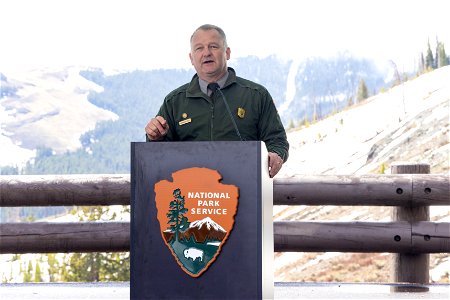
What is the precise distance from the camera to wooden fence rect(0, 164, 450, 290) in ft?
24.2

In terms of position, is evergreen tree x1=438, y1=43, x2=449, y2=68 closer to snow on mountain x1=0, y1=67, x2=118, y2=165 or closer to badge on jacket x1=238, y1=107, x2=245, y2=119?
badge on jacket x1=238, y1=107, x2=245, y2=119

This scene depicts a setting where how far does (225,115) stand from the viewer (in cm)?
462

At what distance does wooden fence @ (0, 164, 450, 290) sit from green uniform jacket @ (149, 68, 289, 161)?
110 inches

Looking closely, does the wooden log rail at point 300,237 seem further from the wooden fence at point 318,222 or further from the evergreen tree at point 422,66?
the evergreen tree at point 422,66

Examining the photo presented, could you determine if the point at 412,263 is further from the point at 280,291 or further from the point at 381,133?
the point at 381,133

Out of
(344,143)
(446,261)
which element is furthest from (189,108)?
(344,143)

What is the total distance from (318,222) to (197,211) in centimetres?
359

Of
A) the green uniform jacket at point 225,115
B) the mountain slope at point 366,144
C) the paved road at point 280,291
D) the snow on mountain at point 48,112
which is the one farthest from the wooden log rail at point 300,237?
the snow on mountain at point 48,112

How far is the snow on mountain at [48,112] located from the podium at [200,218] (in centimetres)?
8654

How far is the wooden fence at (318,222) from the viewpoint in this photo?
7.39 metres

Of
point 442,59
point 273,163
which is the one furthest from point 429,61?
point 273,163

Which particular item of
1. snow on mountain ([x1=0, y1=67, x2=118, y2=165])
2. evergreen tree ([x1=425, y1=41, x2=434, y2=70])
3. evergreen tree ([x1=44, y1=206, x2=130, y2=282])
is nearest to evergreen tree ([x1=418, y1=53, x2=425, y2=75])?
evergreen tree ([x1=425, y1=41, x2=434, y2=70])

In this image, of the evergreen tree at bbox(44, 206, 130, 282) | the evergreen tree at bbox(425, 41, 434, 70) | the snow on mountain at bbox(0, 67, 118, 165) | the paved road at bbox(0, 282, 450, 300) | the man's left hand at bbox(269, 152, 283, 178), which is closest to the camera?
the man's left hand at bbox(269, 152, 283, 178)

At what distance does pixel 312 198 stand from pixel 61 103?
326 ft
